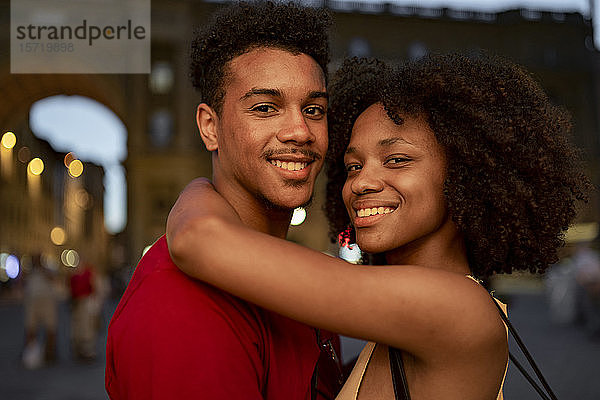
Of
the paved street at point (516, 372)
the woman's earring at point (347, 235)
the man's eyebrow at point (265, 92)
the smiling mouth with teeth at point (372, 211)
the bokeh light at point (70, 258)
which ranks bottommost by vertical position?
the bokeh light at point (70, 258)

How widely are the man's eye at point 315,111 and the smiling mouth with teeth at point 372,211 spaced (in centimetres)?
42

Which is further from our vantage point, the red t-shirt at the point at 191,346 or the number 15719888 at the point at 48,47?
the number 15719888 at the point at 48,47

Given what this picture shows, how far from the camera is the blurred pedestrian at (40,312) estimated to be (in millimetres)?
11047

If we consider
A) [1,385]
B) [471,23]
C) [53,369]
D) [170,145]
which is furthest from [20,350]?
[471,23]

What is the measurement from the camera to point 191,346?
150cm

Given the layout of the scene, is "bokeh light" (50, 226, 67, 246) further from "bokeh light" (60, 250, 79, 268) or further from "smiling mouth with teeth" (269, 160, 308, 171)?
"smiling mouth with teeth" (269, 160, 308, 171)

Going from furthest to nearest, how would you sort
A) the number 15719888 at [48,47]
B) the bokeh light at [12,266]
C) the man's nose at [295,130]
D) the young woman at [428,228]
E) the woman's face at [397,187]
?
the bokeh light at [12,266] < the number 15719888 at [48,47] < the man's nose at [295,130] < the woman's face at [397,187] < the young woman at [428,228]

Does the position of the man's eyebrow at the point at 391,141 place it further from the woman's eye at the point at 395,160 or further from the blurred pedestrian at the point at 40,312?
the blurred pedestrian at the point at 40,312

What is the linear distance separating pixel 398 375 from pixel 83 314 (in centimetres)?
1088

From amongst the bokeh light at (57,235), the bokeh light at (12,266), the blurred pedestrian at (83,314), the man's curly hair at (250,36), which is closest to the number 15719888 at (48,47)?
the blurred pedestrian at (83,314)

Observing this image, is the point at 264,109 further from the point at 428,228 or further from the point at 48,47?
the point at 48,47

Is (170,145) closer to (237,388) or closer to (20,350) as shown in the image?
(20,350)

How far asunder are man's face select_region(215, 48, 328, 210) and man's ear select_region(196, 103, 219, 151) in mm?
156

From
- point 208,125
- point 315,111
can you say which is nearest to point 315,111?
point 315,111
